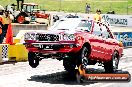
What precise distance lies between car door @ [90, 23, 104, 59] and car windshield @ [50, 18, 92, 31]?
0.28 m

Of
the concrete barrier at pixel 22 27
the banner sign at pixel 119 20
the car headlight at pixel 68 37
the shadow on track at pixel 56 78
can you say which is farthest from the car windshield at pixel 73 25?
the banner sign at pixel 119 20

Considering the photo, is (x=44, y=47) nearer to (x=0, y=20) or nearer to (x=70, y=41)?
(x=70, y=41)

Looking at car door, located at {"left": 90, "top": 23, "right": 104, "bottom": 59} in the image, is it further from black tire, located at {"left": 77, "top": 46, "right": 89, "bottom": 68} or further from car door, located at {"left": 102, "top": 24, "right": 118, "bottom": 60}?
black tire, located at {"left": 77, "top": 46, "right": 89, "bottom": 68}

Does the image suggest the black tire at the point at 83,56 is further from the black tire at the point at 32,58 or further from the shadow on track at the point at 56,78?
the black tire at the point at 32,58

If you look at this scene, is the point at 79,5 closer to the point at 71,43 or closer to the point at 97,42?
the point at 97,42

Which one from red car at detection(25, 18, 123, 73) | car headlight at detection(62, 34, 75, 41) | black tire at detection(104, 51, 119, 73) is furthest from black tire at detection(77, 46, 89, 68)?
black tire at detection(104, 51, 119, 73)

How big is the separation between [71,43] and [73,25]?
138cm

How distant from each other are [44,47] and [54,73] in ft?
8.79

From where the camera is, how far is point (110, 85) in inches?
516

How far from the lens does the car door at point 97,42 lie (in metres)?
13.8

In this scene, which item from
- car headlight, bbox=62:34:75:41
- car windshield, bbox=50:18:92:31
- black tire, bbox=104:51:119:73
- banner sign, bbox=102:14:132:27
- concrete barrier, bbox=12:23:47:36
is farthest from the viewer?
banner sign, bbox=102:14:132:27

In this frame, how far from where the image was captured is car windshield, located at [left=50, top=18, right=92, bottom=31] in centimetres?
1376

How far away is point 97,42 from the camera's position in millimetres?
14016

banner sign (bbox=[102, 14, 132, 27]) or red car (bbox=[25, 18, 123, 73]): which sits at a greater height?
red car (bbox=[25, 18, 123, 73])
